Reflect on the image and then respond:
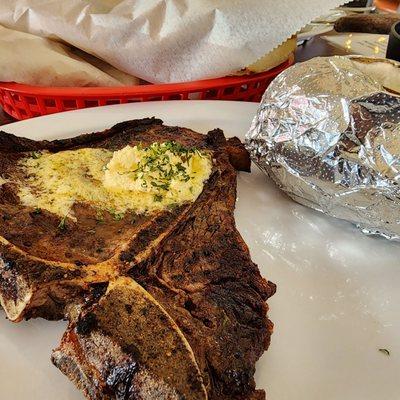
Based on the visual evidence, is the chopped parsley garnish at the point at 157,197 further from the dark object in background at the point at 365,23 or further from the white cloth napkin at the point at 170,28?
the dark object in background at the point at 365,23

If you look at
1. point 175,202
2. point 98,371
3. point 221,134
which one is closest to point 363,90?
point 221,134

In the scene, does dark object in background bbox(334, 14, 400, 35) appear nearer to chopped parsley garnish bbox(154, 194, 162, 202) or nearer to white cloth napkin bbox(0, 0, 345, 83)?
white cloth napkin bbox(0, 0, 345, 83)

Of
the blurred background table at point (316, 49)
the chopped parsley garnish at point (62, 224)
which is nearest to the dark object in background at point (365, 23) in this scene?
the blurred background table at point (316, 49)

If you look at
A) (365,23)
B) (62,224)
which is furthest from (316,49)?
(62,224)

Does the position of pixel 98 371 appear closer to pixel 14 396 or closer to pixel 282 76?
pixel 14 396

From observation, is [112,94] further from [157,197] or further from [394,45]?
[394,45]

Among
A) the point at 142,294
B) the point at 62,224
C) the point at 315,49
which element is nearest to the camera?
the point at 142,294
